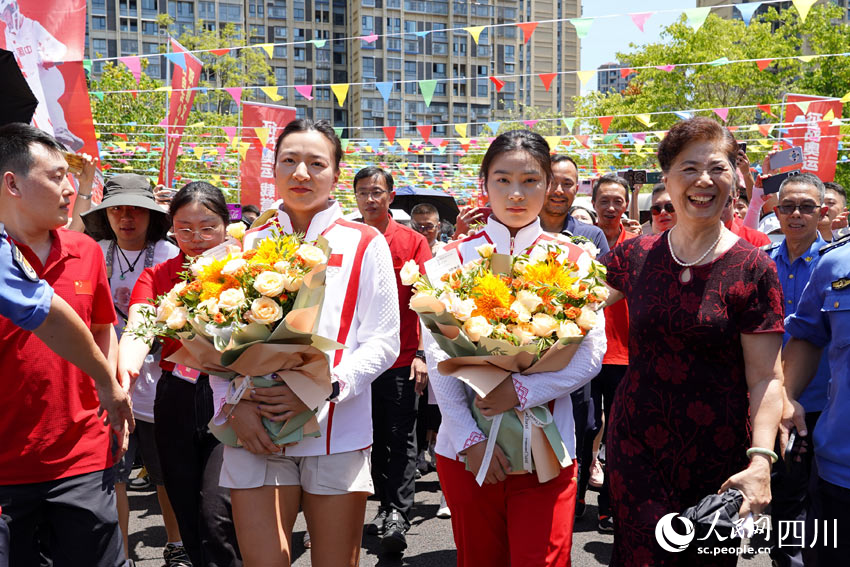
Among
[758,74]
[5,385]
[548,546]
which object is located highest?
[758,74]

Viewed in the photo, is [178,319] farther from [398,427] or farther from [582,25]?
[582,25]

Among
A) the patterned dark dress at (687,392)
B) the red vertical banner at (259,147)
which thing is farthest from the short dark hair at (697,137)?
the red vertical banner at (259,147)

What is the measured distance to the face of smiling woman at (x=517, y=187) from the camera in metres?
3.18

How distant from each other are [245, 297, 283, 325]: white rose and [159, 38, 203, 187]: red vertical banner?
33.5 feet

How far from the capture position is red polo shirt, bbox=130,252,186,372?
4.08 m

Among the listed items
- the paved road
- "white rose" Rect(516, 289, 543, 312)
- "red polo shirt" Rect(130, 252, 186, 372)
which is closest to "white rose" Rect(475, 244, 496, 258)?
"white rose" Rect(516, 289, 543, 312)

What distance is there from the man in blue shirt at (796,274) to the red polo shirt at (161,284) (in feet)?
10.7

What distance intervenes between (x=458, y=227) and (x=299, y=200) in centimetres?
235

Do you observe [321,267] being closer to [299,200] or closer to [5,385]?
[299,200]

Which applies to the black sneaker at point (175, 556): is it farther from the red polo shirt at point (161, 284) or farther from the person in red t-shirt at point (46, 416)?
the person in red t-shirt at point (46, 416)

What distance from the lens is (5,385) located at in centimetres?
296

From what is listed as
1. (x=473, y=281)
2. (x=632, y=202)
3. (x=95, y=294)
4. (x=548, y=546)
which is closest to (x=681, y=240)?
(x=473, y=281)

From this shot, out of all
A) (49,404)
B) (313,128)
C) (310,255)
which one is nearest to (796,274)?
A: (313,128)

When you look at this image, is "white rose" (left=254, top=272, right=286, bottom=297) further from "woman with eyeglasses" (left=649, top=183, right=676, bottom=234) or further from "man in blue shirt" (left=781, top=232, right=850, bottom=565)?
"woman with eyeglasses" (left=649, top=183, right=676, bottom=234)
